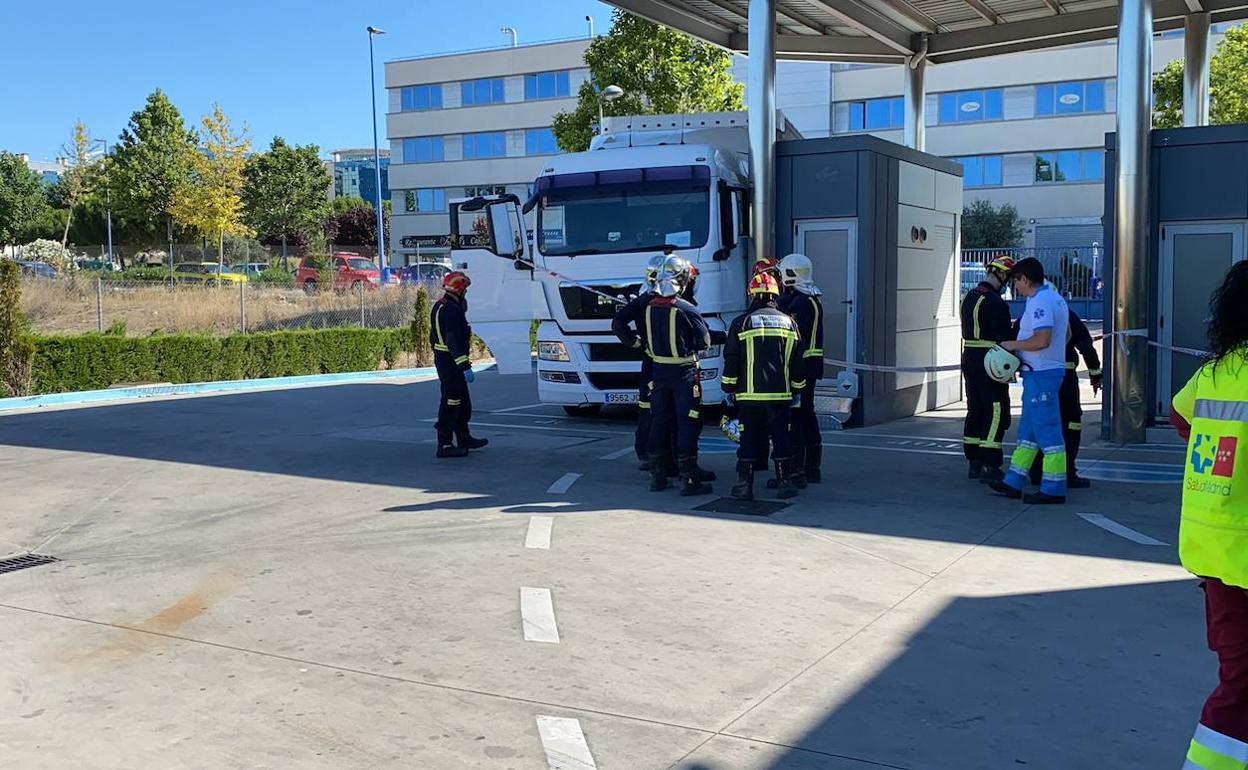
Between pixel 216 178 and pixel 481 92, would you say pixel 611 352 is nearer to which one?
pixel 216 178

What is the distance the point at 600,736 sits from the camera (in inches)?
170

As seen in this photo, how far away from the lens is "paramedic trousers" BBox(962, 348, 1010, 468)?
9.39m

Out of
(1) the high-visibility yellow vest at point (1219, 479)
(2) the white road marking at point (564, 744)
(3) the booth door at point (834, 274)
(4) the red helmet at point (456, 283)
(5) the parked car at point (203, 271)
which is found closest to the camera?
(1) the high-visibility yellow vest at point (1219, 479)

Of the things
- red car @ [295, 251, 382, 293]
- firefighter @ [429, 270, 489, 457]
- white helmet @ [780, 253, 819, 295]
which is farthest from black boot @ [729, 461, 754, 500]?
red car @ [295, 251, 382, 293]

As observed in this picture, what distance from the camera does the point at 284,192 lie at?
59344 millimetres

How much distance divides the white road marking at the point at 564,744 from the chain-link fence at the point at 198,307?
20.1m

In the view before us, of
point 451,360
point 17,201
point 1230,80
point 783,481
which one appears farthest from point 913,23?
point 17,201

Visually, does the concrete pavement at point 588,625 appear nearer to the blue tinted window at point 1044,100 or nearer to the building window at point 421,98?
the blue tinted window at point 1044,100

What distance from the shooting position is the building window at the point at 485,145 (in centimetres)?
6238

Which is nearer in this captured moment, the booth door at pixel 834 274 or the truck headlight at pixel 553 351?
the booth door at pixel 834 274

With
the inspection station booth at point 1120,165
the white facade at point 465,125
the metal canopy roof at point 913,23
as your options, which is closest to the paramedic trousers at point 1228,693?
the inspection station booth at point 1120,165

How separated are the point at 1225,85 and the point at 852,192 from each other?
2337 cm

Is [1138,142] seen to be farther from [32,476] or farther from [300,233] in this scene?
[300,233]

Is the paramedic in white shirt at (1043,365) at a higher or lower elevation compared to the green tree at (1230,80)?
lower
